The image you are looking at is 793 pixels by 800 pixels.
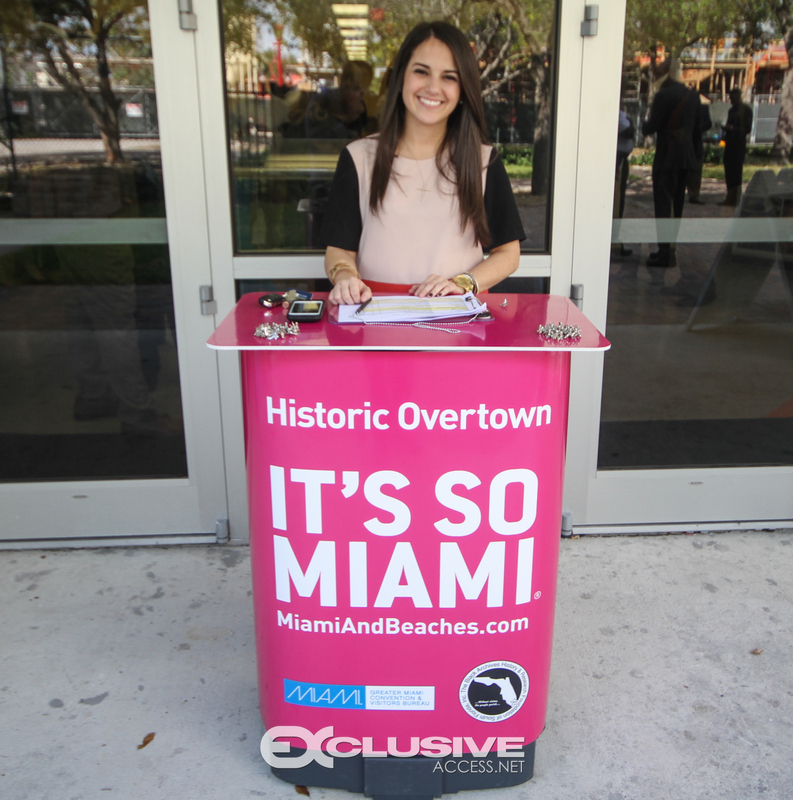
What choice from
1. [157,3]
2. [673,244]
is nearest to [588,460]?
[673,244]

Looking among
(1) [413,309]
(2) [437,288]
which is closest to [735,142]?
(2) [437,288]

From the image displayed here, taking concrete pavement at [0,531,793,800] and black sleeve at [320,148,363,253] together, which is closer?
concrete pavement at [0,531,793,800]

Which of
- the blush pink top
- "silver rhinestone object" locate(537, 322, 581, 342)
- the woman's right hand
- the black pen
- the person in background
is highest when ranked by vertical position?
the person in background

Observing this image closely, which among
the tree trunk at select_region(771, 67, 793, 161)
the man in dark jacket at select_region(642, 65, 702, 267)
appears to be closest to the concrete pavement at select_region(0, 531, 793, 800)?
the man in dark jacket at select_region(642, 65, 702, 267)

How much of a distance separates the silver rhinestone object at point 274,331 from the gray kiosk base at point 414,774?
1023 mm

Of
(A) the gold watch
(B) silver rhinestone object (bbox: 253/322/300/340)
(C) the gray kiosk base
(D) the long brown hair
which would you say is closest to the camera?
(B) silver rhinestone object (bbox: 253/322/300/340)

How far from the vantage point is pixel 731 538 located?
3.03 m

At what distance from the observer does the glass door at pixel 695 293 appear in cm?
269

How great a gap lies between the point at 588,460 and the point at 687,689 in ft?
3.28

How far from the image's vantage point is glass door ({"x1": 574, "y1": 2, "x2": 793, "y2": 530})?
2.69 m

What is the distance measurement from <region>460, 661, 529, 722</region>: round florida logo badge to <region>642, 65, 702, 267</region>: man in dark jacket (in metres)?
1.84

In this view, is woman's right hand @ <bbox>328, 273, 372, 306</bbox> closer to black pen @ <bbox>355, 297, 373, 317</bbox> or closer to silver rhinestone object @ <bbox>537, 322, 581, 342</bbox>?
black pen @ <bbox>355, 297, 373, 317</bbox>

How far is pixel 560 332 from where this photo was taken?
1.60m

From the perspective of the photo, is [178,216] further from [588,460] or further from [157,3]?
[588,460]
